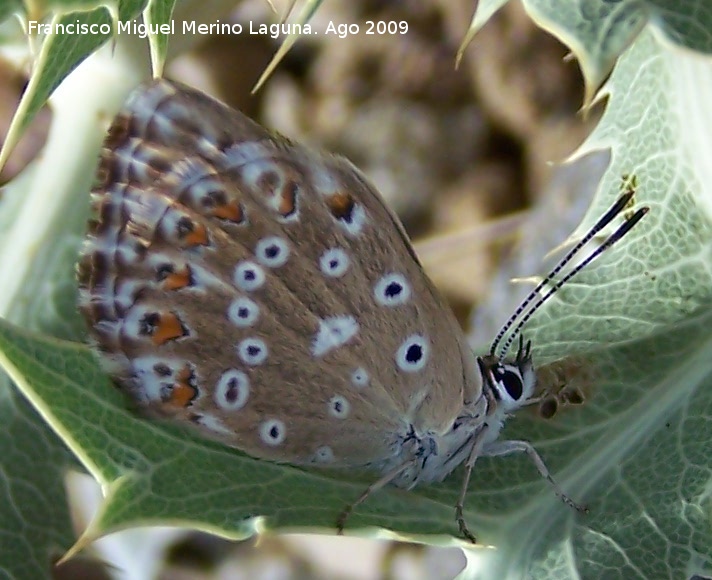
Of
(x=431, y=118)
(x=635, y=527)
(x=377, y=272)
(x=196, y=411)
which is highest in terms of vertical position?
(x=431, y=118)

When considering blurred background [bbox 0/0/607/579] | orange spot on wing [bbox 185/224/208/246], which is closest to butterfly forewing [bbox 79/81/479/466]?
orange spot on wing [bbox 185/224/208/246]

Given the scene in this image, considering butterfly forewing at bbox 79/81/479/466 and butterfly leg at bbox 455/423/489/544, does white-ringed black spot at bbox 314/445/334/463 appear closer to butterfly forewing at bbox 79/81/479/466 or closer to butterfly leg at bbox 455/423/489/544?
butterfly forewing at bbox 79/81/479/466

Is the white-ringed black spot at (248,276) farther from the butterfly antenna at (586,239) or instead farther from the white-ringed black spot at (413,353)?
the butterfly antenna at (586,239)

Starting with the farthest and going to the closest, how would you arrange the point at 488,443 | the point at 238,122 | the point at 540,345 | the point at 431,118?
the point at 431,118, the point at 540,345, the point at 488,443, the point at 238,122

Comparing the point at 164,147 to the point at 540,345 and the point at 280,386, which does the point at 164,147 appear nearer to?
the point at 280,386

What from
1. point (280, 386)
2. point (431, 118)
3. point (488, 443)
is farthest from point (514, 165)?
point (280, 386)
